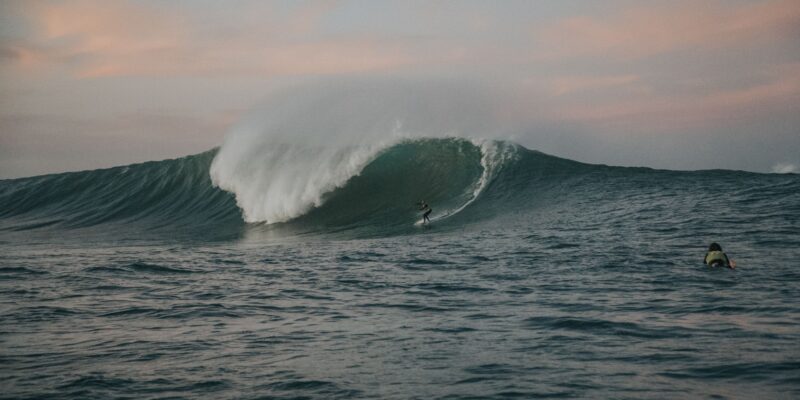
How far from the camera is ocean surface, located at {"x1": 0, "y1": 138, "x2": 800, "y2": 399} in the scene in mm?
5340

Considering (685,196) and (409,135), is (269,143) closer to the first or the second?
(409,135)

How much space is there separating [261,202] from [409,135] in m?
6.46

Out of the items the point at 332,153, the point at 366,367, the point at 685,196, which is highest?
the point at 332,153

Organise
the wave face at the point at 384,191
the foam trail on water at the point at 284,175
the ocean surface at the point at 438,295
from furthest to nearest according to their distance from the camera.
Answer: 1. the foam trail on water at the point at 284,175
2. the wave face at the point at 384,191
3. the ocean surface at the point at 438,295

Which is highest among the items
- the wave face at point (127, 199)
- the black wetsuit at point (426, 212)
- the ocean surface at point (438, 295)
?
the wave face at point (127, 199)

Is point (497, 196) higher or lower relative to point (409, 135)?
lower

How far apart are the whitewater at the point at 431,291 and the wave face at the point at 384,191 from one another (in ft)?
0.41

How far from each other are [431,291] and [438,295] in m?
0.32

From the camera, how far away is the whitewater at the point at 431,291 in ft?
17.6

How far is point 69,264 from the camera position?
13.1 m

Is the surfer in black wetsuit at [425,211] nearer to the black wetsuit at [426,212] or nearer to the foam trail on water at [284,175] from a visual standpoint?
the black wetsuit at [426,212]

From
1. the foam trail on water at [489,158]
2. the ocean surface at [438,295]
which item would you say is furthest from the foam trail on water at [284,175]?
the foam trail on water at [489,158]

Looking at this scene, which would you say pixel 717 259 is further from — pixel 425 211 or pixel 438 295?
pixel 425 211

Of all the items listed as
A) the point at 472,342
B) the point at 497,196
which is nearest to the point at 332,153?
the point at 497,196
